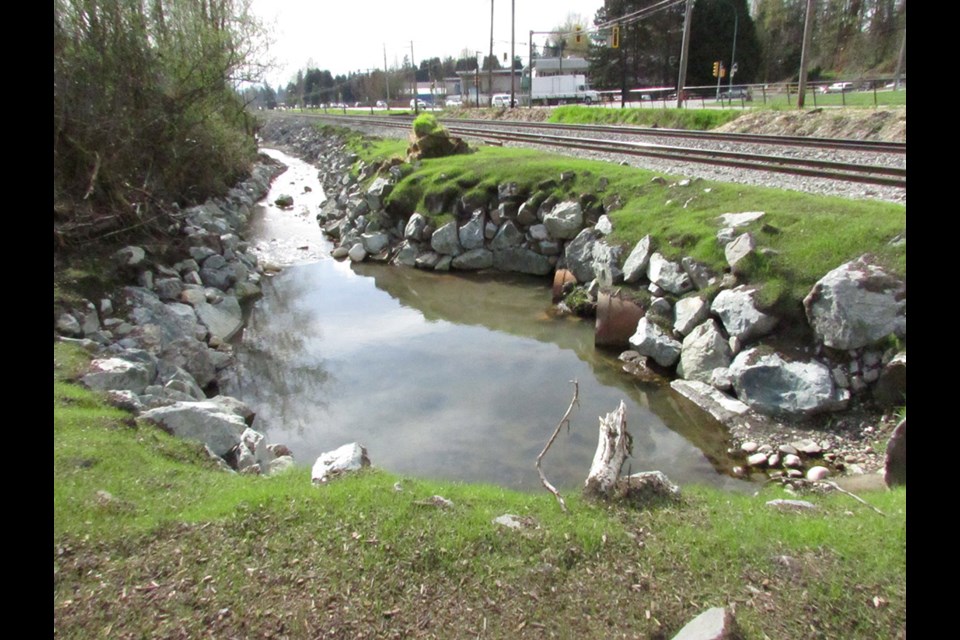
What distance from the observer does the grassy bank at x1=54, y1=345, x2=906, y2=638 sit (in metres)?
3.69

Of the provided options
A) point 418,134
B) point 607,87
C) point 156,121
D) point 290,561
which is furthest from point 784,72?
point 290,561

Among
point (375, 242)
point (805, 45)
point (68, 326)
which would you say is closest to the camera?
point (68, 326)

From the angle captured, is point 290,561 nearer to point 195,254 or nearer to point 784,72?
point 195,254

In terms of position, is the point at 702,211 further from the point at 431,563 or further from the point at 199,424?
the point at 431,563

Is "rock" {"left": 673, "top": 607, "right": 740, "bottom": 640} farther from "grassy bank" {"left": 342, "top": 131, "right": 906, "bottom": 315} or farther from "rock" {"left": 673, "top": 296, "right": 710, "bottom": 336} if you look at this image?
"rock" {"left": 673, "top": 296, "right": 710, "bottom": 336}

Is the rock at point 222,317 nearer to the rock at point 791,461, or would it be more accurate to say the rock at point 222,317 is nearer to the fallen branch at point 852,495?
the rock at point 791,461

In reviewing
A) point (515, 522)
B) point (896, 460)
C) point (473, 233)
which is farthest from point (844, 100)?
point (515, 522)

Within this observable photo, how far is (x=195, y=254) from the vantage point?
1446cm

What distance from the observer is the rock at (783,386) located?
7.89m

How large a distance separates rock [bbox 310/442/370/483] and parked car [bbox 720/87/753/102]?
3394 centimetres

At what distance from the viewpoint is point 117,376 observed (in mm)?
7531

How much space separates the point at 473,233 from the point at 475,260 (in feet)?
2.49

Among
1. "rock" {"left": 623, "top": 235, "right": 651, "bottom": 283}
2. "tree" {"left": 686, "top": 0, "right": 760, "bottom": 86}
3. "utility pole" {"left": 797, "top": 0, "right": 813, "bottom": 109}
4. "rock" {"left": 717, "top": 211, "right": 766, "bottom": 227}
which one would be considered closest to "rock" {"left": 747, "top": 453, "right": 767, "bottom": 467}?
"rock" {"left": 717, "top": 211, "right": 766, "bottom": 227}

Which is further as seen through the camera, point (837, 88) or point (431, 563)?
point (837, 88)
